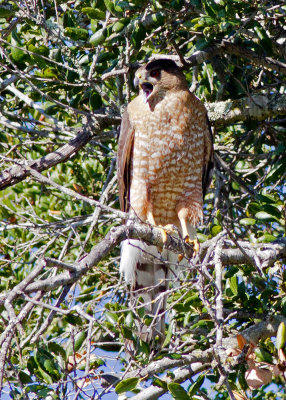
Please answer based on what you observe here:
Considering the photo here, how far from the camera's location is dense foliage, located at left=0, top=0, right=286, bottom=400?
3766 millimetres

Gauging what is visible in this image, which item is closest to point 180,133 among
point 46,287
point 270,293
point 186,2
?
point 186,2

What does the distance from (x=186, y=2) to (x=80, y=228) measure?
209cm

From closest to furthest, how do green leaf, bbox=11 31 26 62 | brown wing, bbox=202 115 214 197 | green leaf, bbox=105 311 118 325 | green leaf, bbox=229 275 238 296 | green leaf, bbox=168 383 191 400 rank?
1. green leaf, bbox=168 383 191 400
2. green leaf, bbox=105 311 118 325
3. green leaf, bbox=229 275 238 296
4. green leaf, bbox=11 31 26 62
5. brown wing, bbox=202 115 214 197

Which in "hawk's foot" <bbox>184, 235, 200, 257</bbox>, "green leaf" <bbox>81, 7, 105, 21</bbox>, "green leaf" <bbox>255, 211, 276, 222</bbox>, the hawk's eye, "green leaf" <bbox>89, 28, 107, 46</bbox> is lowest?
"hawk's foot" <bbox>184, 235, 200, 257</bbox>

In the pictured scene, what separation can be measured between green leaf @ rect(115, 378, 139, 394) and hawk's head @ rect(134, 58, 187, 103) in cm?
226

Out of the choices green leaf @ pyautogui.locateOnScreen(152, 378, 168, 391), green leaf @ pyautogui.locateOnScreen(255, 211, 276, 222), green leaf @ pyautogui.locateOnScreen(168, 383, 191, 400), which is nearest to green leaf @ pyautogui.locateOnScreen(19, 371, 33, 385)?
green leaf @ pyautogui.locateOnScreen(152, 378, 168, 391)

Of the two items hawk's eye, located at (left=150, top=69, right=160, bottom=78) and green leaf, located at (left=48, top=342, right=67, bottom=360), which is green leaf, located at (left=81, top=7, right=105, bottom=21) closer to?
hawk's eye, located at (left=150, top=69, right=160, bottom=78)

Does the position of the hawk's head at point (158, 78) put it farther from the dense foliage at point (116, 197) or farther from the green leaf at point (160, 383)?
the green leaf at point (160, 383)

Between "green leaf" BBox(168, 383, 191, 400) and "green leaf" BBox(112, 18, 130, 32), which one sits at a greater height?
"green leaf" BBox(112, 18, 130, 32)

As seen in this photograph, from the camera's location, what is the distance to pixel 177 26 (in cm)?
479

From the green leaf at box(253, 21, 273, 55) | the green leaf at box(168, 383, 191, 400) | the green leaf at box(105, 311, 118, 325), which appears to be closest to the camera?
the green leaf at box(168, 383, 191, 400)

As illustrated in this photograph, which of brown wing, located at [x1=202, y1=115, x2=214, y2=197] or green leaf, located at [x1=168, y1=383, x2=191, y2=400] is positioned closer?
green leaf, located at [x1=168, y1=383, x2=191, y2=400]

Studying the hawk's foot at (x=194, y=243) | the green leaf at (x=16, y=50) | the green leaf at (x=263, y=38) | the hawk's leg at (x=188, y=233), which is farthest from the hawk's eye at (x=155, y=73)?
the hawk's foot at (x=194, y=243)

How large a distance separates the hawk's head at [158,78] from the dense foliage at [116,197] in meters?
0.13
